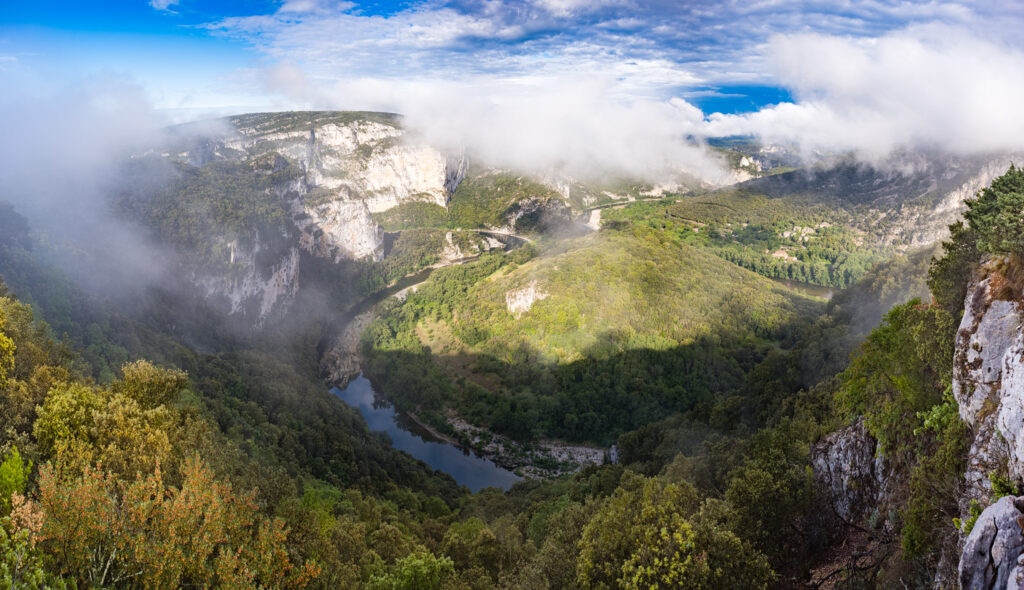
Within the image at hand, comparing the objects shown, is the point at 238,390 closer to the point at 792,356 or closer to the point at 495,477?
the point at 495,477

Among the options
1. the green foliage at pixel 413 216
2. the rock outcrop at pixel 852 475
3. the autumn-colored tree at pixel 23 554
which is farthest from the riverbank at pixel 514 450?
the green foliage at pixel 413 216

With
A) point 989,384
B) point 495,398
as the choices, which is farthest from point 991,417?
point 495,398

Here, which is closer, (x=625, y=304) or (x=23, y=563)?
(x=23, y=563)

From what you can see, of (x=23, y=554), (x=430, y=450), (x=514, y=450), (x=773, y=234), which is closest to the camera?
(x=23, y=554)

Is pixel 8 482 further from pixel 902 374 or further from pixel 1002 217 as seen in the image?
pixel 902 374

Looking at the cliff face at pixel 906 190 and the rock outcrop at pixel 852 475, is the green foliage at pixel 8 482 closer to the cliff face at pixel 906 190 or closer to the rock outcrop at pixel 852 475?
the rock outcrop at pixel 852 475

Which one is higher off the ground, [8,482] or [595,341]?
[8,482]

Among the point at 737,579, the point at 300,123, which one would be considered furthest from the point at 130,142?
the point at 737,579
